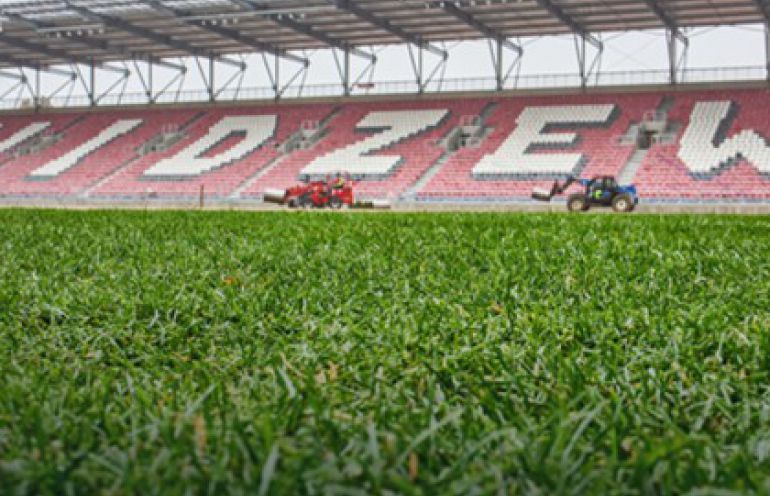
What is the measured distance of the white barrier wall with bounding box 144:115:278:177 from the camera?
44781 millimetres

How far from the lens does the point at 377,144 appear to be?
1714 inches

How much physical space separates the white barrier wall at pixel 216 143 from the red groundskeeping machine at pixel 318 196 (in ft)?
26.4

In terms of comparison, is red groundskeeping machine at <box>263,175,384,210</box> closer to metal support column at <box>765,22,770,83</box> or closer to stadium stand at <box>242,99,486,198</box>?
stadium stand at <box>242,99,486,198</box>

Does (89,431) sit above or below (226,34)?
below

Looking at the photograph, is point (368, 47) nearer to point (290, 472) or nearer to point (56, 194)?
point (56, 194)

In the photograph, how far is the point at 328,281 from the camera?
499cm

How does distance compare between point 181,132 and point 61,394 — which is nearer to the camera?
point 61,394

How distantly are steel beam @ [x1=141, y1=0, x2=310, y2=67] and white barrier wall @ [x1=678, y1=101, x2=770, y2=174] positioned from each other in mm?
20512

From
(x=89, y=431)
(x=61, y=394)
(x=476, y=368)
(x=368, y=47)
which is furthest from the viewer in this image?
(x=368, y=47)

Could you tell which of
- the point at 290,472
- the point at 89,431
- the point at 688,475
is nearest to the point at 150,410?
the point at 89,431

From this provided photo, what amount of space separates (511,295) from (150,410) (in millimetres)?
2473

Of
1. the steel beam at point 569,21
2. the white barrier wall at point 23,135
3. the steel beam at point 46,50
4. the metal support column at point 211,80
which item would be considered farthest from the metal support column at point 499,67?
the white barrier wall at point 23,135

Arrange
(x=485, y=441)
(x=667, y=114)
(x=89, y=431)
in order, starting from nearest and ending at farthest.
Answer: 1. (x=485, y=441)
2. (x=89, y=431)
3. (x=667, y=114)

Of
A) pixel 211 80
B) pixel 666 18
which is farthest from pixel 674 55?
pixel 211 80
